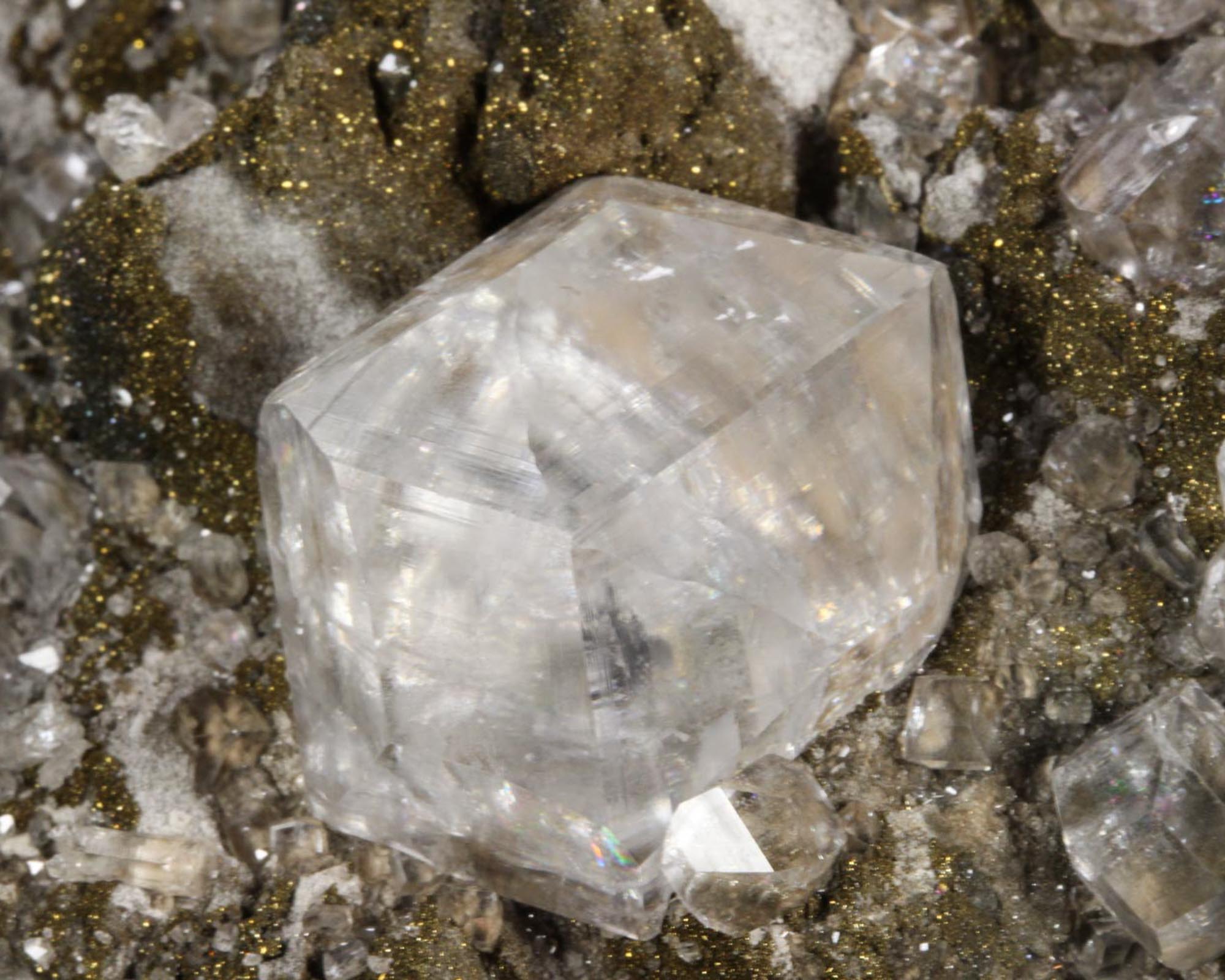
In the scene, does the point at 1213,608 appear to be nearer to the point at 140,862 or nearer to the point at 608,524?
the point at 608,524

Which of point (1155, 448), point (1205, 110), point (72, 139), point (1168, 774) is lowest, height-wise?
point (1168, 774)

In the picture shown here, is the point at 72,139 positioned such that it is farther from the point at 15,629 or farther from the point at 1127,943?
the point at 1127,943

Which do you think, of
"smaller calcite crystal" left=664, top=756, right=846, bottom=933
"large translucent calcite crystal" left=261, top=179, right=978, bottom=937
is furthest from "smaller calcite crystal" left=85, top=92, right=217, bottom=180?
"smaller calcite crystal" left=664, top=756, right=846, bottom=933

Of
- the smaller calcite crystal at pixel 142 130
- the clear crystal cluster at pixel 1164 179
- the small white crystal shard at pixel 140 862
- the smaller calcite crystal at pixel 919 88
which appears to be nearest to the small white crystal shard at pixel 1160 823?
the clear crystal cluster at pixel 1164 179

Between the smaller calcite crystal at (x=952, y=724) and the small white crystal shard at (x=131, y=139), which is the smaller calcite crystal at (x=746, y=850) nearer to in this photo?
the smaller calcite crystal at (x=952, y=724)

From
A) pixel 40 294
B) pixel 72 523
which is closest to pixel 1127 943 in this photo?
pixel 72 523

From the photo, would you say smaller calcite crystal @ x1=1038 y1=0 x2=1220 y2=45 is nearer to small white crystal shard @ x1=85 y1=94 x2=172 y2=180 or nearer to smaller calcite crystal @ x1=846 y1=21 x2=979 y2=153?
smaller calcite crystal @ x1=846 y1=21 x2=979 y2=153
